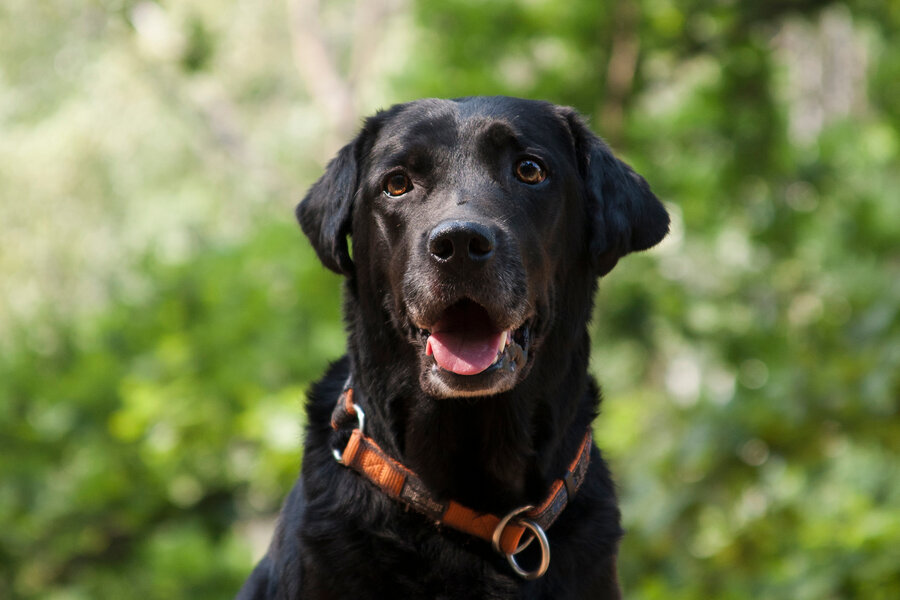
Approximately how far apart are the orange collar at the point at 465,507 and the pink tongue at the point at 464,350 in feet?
1.02

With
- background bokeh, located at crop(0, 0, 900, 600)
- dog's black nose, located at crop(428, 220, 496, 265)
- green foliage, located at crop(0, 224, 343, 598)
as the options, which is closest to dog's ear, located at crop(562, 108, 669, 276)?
dog's black nose, located at crop(428, 220, 496, 265)

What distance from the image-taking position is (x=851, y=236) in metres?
7.46

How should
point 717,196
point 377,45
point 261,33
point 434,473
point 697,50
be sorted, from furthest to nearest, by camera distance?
1. point 261,33
2. point 377,45
3. point 717,196
4. point 697,50
5. point 434,473

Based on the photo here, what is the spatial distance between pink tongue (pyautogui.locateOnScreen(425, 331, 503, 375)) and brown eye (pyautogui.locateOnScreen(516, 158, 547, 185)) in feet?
1.58

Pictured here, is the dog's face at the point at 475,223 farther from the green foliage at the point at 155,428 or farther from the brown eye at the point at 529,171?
the green foliage at the point at 155,428

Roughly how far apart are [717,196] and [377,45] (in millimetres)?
9005

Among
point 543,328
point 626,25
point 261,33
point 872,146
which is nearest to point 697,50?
point 626,25

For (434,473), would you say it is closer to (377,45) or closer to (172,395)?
(172,395)

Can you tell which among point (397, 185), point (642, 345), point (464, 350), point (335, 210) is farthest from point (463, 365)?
point (642, 345)

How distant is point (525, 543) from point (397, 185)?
105cm

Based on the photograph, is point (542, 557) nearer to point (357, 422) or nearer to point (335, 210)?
point (357, 422)

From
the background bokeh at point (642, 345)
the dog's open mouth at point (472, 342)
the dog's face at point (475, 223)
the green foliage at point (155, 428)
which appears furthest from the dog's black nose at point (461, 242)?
the green foliage at point (155, 428)

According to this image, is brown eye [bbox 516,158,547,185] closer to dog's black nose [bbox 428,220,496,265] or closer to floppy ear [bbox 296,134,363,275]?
dog's black nose [bbox 428,220,496,265]

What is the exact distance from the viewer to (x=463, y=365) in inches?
104
